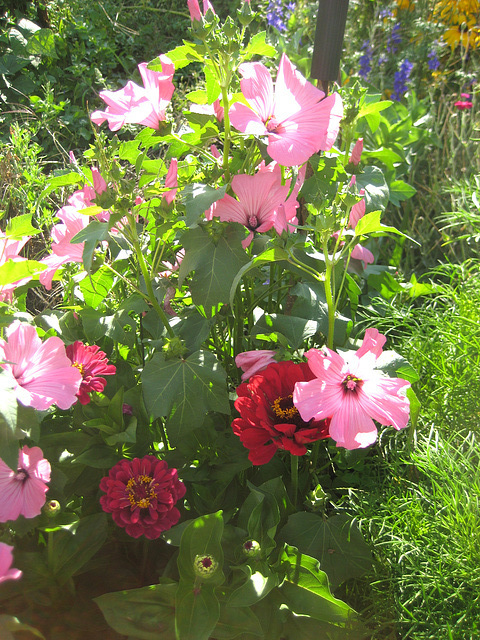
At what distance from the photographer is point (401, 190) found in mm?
1459

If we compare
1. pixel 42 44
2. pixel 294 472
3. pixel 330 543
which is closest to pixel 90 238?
pixel 294 472

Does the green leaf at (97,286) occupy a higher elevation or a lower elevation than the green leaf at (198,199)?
lower

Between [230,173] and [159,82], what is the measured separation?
0.16 m

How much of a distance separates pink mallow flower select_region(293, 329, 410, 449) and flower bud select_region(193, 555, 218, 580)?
7.5 inches

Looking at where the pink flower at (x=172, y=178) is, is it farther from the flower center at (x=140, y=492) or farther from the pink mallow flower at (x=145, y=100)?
the flower center at (x=140, y=492)

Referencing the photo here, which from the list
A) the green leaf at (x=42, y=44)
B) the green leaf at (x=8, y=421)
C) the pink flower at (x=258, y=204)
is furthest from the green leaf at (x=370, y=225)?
the green leaf at (x=42, y=44)

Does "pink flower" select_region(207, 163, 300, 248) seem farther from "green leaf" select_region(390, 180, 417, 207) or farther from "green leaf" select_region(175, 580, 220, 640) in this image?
"green leaf" select_region(390, 180, 417, 207)

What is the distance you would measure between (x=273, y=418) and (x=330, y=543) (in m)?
0.22

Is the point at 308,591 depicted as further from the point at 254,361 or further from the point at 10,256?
the point at 10,256

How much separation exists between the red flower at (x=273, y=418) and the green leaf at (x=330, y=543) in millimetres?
148

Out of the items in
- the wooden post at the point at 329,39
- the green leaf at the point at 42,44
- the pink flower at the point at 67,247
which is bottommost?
the pink flower at the point at 67,247

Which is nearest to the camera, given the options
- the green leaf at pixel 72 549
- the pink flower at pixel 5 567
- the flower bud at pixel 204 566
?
the pink flower at pixel 5 567

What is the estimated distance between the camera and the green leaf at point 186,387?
809 mm

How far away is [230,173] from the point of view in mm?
893
